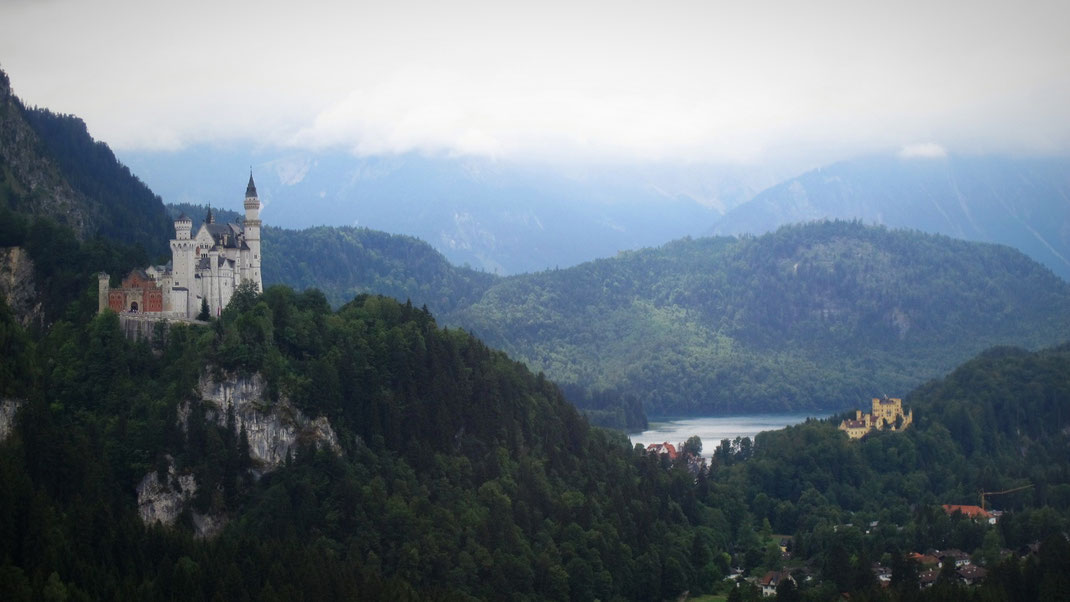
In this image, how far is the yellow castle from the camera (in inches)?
5787

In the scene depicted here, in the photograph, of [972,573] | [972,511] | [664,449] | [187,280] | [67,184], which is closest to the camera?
[972,573]

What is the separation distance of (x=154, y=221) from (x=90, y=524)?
232 ft

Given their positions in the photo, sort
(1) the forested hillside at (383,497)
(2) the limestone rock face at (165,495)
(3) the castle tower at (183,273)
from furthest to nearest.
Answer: (3) the castle tower at (183,273), (2) the limestone rock face at (165,495), (1) the forested hillside at (383,497)

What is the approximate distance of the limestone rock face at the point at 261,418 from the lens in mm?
95250

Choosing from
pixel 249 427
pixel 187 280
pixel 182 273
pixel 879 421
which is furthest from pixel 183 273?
pixel 879 421

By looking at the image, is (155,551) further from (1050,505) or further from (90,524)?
(1050,505)

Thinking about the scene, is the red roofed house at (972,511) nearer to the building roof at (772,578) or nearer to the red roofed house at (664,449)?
the building roof at (772,578)

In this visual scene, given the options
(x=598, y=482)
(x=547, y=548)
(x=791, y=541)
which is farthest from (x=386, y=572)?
(x=791, y=541)

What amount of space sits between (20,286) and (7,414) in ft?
57.9

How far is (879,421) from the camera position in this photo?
14938cm

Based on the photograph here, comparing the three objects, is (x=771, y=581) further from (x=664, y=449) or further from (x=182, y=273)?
(x=664, y=449)

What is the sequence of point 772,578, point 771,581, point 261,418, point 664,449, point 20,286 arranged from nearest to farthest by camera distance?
point 261,418
point 771,581
point 772,578
point 20,286
point 664,449

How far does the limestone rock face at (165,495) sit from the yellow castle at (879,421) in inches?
2720

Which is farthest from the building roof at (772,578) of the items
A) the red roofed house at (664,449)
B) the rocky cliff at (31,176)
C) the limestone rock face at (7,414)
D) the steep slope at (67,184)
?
the rocky cliff at (31,176)
